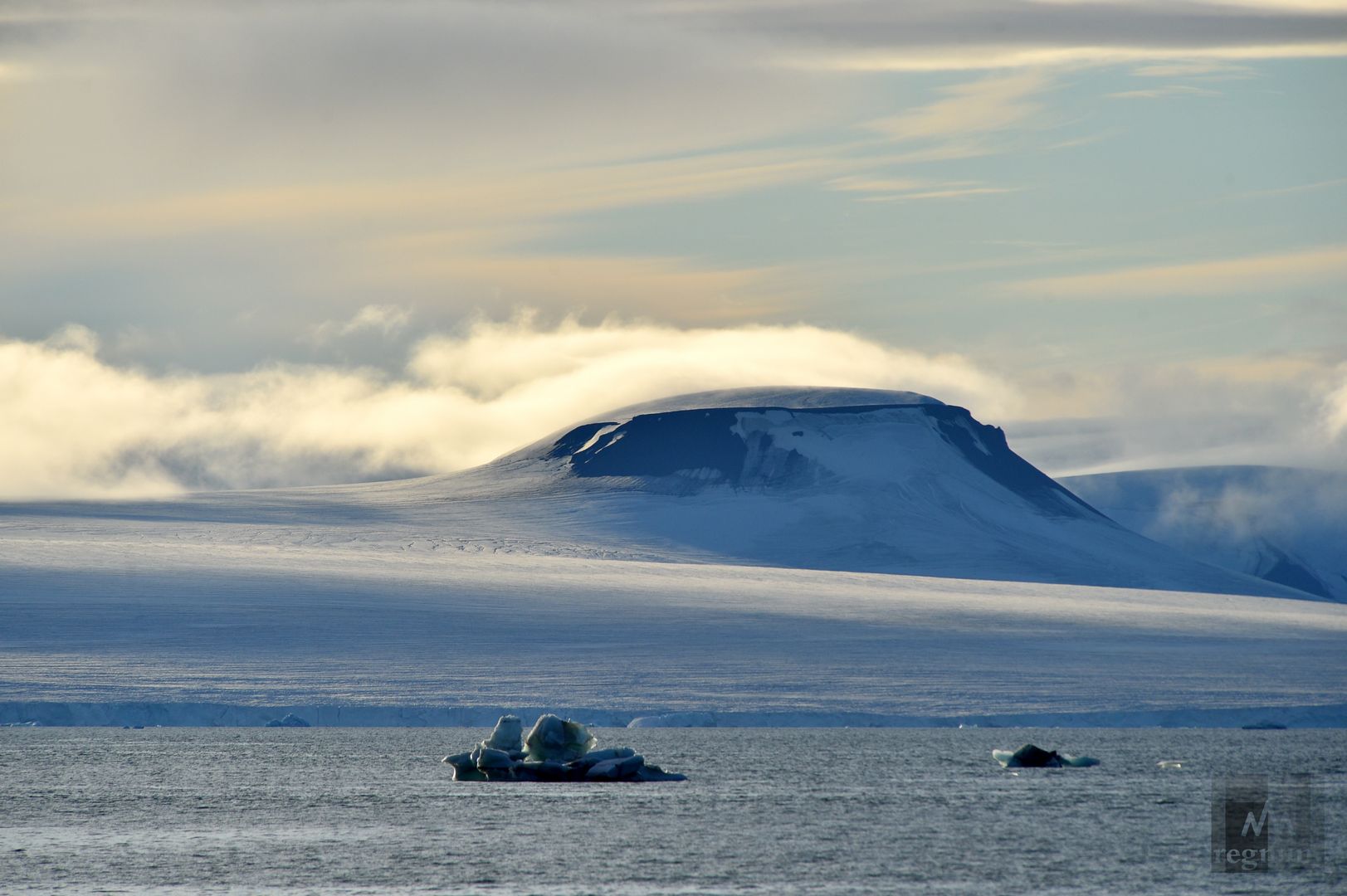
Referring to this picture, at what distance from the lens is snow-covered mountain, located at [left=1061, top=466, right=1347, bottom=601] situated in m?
167

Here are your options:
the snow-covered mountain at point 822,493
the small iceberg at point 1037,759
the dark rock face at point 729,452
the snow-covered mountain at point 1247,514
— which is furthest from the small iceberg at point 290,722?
the snow-covered mountain at point 1247,514

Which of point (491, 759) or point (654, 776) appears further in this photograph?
point (654, 776)

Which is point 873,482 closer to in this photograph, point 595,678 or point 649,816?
point 595,678

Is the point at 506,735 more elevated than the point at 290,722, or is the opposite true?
the point at 506,735

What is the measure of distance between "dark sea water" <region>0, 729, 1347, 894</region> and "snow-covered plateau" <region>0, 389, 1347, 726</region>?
1906mm

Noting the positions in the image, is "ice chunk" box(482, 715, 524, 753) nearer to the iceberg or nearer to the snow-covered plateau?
the snow-covered plateau

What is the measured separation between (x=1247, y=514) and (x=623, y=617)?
123969 millimetres

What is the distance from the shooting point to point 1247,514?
17400 centimetres

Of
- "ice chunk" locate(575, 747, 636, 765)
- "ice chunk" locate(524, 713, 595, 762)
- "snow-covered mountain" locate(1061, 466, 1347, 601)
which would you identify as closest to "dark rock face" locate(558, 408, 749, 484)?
"snow-covered mountain" locate(1061, 466, 1347, 601)

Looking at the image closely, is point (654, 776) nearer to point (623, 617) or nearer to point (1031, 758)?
point (1031, 758)

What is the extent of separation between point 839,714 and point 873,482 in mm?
66625

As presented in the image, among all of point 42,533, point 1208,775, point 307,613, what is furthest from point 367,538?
point 1208,775

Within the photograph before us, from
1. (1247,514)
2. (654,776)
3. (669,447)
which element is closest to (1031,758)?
(654,776)

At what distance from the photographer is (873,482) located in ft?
380
